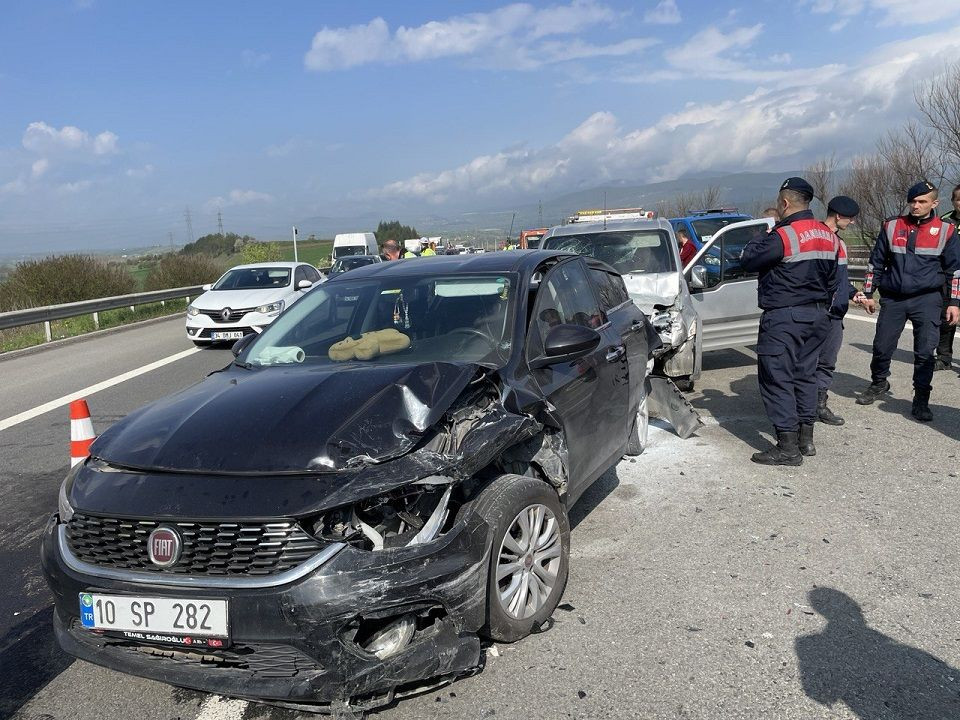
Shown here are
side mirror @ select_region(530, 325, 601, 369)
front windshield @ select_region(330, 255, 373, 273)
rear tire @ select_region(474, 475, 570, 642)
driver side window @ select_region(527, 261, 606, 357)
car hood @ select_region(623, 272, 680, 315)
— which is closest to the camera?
rear tire @ select_region(474, 475, 570, 642)

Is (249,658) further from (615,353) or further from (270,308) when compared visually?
(270,308)

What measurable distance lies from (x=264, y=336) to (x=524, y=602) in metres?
2.32

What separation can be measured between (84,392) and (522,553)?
846cm

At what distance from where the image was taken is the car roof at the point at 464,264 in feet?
14.8

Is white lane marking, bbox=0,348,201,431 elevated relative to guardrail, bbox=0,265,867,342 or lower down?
lower down

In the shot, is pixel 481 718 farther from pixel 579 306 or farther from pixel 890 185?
pixel 890 185

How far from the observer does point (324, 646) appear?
2590mm

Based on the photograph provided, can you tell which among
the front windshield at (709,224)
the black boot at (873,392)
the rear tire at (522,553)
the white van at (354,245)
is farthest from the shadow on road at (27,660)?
the white van at (354,245)

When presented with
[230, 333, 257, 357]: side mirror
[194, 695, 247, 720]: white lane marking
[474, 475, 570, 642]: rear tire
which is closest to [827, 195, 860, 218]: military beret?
[474, 475, 570, 642]: rear tire

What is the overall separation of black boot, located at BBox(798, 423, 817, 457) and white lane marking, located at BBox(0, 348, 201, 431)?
293 inches

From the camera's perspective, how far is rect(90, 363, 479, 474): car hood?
9.41 ft

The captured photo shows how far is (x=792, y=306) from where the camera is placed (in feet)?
18.6

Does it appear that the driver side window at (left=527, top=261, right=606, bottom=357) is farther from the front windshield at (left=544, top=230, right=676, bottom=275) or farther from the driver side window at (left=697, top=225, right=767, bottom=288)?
the driver side window at (left=697, top=225, right=767, bottom=288)

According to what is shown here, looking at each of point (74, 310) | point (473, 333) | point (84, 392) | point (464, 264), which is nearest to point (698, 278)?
point (464, 264)
